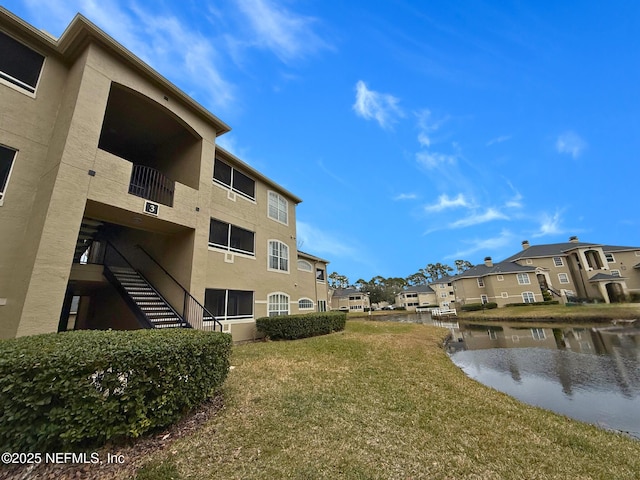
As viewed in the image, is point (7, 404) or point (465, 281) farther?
point (465, 281)

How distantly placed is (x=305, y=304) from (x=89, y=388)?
15.8 metres

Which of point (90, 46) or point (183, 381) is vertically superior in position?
point (90, 46)

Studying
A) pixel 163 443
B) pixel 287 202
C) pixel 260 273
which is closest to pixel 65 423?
pixel 163 443

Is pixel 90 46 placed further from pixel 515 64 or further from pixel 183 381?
pixel 515 64

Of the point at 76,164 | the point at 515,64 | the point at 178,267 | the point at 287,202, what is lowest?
the point at 178,267

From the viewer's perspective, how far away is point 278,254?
15383 mm

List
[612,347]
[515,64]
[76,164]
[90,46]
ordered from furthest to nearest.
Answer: [515,64] → [612,347] → [90,46] → [76,164]

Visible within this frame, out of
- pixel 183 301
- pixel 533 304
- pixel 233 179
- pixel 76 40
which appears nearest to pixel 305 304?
pixel 233 179

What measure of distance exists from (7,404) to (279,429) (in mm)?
3261

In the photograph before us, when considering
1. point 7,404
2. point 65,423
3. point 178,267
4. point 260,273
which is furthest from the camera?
point 260,273

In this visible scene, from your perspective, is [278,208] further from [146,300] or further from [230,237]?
[146,300]

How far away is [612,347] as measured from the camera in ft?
39.5

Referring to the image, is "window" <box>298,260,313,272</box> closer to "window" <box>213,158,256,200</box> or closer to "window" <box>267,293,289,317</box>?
"window" <box>267,293,289,317</box>

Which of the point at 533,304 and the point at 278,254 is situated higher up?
the point at 278,254
